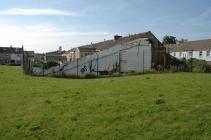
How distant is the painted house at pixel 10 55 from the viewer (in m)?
131

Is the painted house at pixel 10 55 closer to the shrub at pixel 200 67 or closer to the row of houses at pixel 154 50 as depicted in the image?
the row of houses at pixel 154 50

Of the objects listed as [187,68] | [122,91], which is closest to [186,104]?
[122,91]

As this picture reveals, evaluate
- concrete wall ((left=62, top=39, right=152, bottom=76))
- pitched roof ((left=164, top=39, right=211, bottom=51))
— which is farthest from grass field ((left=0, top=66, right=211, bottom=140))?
pitched roof ((left=164, top=39, right=211, bottom=51))

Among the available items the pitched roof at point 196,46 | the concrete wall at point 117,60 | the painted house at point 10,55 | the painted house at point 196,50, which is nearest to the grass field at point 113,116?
the concrete wall at point 117,60

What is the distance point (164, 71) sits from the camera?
30359mm

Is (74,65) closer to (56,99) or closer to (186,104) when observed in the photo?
(56,99)

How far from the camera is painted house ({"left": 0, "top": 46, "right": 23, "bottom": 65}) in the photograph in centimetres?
13138

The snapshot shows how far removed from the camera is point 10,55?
13512cm

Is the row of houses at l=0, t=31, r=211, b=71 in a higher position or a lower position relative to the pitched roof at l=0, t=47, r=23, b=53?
lower

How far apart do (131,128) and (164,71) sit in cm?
2208

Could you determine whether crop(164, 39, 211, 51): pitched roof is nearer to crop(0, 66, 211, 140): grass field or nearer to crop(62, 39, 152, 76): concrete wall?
crop(62, 39, 152, 76): concrete wall

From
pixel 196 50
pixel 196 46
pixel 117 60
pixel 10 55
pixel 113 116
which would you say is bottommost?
pixel 113 116

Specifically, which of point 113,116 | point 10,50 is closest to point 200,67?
point 113,116

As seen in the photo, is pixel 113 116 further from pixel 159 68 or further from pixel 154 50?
pixel 154 50
